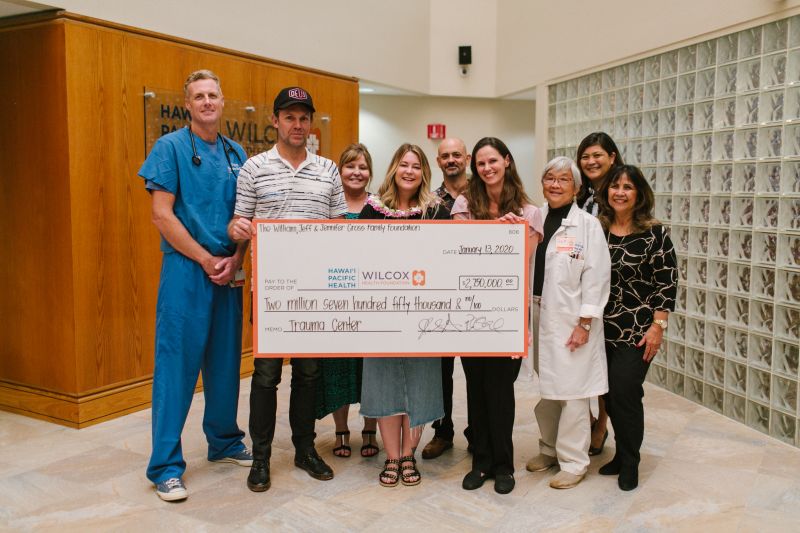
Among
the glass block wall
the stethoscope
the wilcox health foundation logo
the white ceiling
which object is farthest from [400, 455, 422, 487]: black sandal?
the white ceiling

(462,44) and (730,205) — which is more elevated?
(462,44)

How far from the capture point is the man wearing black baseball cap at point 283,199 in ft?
9.17

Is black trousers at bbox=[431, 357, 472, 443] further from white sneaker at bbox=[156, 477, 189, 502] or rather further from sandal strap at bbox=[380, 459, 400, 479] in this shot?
white sneaker at bbox=[156, 477, 189, 502]

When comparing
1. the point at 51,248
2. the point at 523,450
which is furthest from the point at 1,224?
the point at 523,450

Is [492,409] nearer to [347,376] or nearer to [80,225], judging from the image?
[347,376]

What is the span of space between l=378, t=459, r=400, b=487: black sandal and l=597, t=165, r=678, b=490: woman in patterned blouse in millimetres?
960

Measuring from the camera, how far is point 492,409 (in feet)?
9.31

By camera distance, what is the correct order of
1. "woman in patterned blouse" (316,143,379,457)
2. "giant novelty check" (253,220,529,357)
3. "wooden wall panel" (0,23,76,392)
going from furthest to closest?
1. "wooden wall panel" (0,23,76,392)
2. "woman in patterned blouse" (316,143,379,457)
3. "giant novelty check" (253,220,529,357)

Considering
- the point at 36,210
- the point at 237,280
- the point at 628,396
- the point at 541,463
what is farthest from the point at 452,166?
the point at 36,210

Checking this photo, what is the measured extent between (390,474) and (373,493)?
12cm

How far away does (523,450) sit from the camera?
3379 mm

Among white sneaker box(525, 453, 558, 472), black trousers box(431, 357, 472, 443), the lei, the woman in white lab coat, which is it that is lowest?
white sneaker box(525, 453, 558, 472)

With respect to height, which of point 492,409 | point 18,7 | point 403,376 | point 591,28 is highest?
point 591,28

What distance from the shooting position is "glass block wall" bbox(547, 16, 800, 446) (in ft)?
11.6
